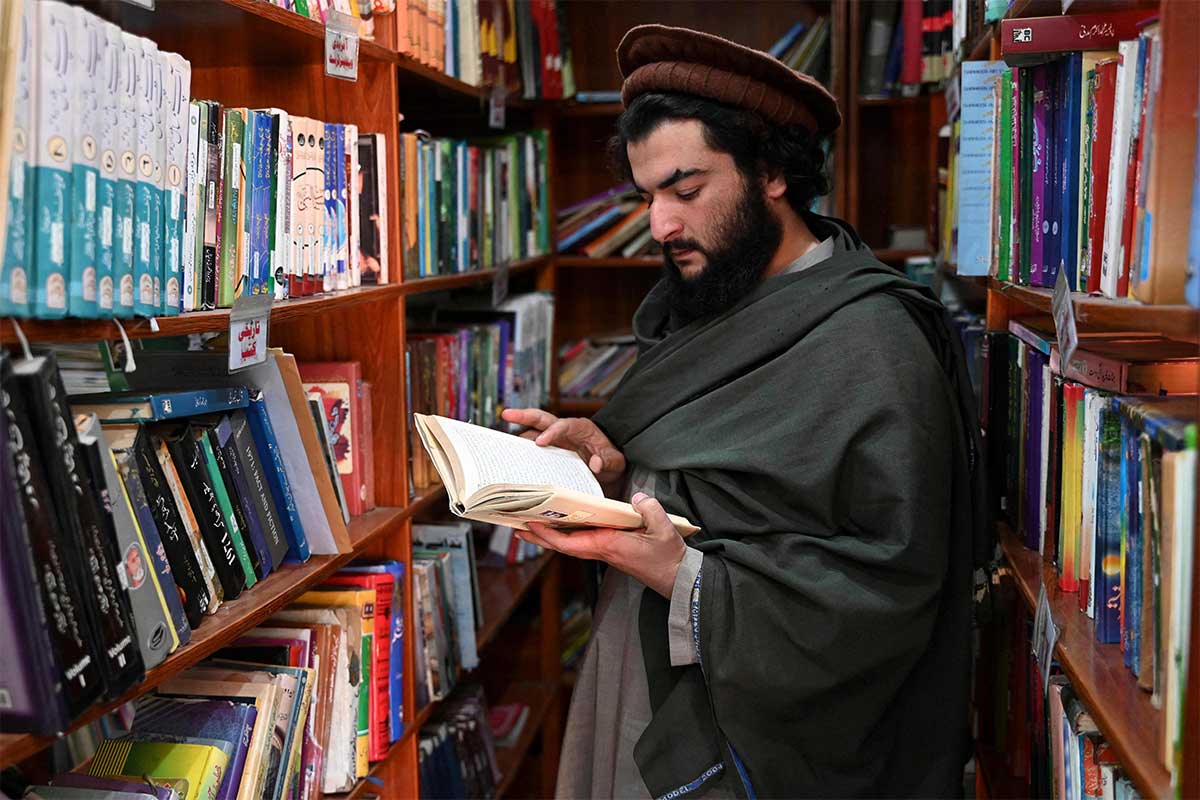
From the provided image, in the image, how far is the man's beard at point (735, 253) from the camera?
1.77 metres

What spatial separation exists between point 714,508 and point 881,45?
2004mm

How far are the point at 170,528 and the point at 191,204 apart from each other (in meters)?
0.36

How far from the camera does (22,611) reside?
896mm

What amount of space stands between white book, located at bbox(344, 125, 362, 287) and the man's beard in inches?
20.1

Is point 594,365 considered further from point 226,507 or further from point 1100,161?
point 1100,161

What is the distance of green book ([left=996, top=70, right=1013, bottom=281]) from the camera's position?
5.11ft

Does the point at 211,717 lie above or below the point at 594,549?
below

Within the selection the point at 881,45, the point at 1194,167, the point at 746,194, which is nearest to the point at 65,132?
the point at 1194,167

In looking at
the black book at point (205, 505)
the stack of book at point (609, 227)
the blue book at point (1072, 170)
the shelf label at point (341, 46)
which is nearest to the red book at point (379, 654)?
the black book at point (205, 505)

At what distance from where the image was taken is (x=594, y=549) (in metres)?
1.49

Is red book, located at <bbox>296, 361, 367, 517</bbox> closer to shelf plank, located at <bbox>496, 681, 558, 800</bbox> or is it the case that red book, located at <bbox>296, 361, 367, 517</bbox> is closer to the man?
the man

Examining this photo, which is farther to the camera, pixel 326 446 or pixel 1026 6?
pixel 326 446

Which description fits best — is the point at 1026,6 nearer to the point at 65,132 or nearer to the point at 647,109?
the point at 647,109

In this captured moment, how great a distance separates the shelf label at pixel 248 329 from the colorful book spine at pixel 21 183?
331 millimetres
